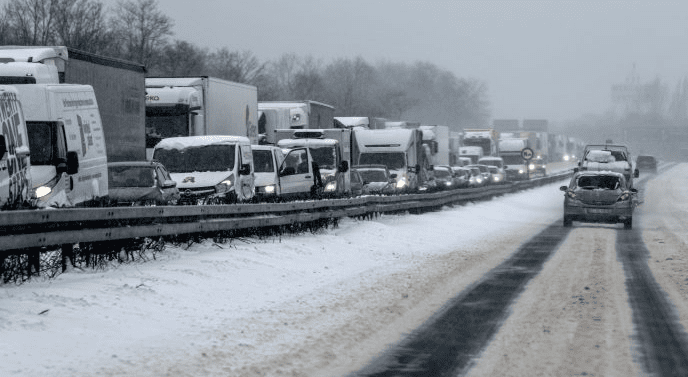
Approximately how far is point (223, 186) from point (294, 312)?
1006 cm

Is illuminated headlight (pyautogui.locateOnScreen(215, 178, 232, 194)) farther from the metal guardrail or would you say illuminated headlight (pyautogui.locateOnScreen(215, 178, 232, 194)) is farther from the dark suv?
the dark suv

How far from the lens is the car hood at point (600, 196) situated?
26.1m

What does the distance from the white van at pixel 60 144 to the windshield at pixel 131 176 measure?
1982 millimetres

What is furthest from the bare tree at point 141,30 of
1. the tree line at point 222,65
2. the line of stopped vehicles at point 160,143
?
the line of stopped vehicles at point 160,143

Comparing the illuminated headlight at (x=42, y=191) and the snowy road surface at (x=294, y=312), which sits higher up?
the illuminated headlight at (x=42, y=191)

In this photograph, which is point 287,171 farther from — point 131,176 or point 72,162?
point 72,162

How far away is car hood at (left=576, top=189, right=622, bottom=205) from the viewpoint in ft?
85.5

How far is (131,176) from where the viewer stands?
18578mm

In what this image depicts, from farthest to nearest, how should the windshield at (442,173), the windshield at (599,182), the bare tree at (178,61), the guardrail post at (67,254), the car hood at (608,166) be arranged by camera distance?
the bare tree at (178,61) < the windshield at (442,173) < the car hood at (608,166) < the windshield at (599,182) < the guardrail post at (67,254)

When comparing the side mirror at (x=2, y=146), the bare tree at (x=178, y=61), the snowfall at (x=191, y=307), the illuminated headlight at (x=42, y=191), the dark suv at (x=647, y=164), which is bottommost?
the dark suv at (x=647, y=164)

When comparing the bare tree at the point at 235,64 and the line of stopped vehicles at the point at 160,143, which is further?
the bare tree at the point at 235,64

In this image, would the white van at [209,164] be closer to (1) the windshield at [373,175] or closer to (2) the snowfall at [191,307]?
(2) the snowfall at [191,307]

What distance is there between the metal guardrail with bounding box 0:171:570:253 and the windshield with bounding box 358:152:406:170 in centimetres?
1243

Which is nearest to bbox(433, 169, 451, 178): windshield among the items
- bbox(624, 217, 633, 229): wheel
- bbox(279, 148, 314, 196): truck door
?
bbox(624, 217, 633, 229): wheel
